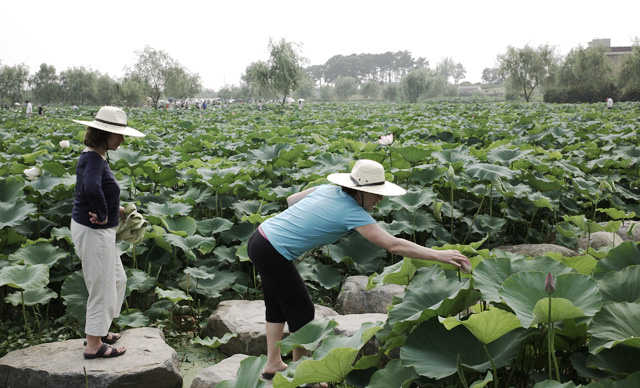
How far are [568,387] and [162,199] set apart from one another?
439 cm

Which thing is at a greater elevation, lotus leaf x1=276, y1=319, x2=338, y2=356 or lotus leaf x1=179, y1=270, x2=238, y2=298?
lotus leaf x1=276, y1=319, x2=338, y2=356

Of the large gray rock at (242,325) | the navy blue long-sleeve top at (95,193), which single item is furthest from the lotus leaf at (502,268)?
the navy blue long-sleeve top at (95,193)

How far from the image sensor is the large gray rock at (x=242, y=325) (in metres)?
3.16

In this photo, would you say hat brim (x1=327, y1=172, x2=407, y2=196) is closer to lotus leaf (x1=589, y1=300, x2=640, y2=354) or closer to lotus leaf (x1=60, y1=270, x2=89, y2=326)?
lotus leaf (x1=589, y1=300, x2=640, y2=354)

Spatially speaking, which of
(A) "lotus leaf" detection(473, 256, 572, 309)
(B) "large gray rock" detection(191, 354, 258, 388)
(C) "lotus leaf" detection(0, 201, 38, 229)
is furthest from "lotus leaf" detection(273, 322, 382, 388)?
(C) "lotus leaf" detection(0, 201, 38, 229)

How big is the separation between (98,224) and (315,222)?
117 centimetres

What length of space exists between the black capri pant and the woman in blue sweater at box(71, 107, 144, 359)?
31.5 inches

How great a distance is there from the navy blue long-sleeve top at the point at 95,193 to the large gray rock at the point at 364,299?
5.59 feet

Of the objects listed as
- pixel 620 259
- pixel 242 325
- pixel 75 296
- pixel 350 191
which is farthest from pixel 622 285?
pixel 75 296

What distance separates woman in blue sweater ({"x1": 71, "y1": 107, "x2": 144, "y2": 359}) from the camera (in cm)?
260

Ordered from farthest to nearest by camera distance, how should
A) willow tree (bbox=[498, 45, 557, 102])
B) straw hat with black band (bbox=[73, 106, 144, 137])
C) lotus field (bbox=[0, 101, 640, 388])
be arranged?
willow tree (bbox=[498, 45, 557, 102]) < straw hat with black band (bbox=[73, 106, 144, 137]) < lotus field (bbox=[0, 101, 640, 388])

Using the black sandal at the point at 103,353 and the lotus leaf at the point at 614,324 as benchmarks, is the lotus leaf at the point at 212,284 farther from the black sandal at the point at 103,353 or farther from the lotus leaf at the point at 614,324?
the lotus leaf at the point at 614,324

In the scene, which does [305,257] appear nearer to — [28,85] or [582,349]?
[582,349]

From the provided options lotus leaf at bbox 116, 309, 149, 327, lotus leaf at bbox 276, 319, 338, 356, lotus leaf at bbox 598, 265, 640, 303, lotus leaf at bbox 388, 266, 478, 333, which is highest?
lotus leaf at bbox 598, 265, 640, 303
